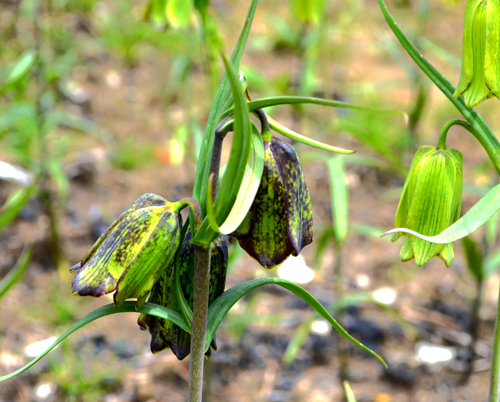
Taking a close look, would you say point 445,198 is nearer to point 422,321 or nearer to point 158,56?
point 422,321

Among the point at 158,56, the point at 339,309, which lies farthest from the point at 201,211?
the point at 158,56

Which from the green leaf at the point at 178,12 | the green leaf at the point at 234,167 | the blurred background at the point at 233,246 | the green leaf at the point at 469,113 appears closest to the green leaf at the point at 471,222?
the green leaf at the point at 469,113

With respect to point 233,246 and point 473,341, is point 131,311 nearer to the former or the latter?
point 233,246

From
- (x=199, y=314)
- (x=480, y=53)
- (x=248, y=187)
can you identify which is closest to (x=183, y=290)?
(x=199, y=314)

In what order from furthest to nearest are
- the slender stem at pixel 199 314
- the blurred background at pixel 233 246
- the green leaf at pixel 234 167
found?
the blurred background at pixel 233 246
the slender stem at pixel 199 314
the green leaf at pixel 234 167

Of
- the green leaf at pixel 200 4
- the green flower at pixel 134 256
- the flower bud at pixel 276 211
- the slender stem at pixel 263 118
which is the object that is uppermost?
the green leaf at pixel 200 4

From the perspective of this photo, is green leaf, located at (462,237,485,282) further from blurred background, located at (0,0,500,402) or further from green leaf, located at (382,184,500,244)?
green leaf, located at (382,184,500,244)

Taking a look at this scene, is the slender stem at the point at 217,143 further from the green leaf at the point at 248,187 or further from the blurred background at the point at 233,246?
the blurred background at the point at 233,246
